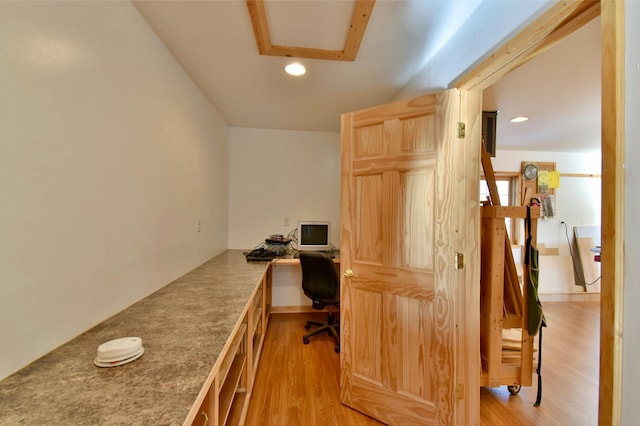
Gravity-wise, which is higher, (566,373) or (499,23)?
(499,23)

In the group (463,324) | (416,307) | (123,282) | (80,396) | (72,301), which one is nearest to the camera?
(80,396)

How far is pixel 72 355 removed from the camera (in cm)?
86

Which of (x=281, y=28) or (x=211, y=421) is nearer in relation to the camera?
(x=211, y=421)

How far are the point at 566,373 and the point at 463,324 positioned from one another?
5.55 feet

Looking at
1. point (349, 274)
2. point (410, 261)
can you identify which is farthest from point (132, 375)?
point (410, 261)

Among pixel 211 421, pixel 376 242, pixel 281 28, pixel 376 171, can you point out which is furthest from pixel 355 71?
pixel 211 421

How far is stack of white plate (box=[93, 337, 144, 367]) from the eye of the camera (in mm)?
801

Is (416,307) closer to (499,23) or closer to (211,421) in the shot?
(211,421)

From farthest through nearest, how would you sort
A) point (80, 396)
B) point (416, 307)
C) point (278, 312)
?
A: point (278, 312)
point (416, 307)
point (80, 396)

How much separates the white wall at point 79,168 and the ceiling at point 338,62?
0.92ft

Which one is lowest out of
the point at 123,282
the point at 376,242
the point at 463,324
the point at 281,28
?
the point at 463,324

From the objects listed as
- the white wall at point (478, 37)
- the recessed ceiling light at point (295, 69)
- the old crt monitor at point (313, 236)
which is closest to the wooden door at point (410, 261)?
the white wall at point (478, 37)

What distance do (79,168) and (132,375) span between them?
0.81 m

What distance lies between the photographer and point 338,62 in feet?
5.90
